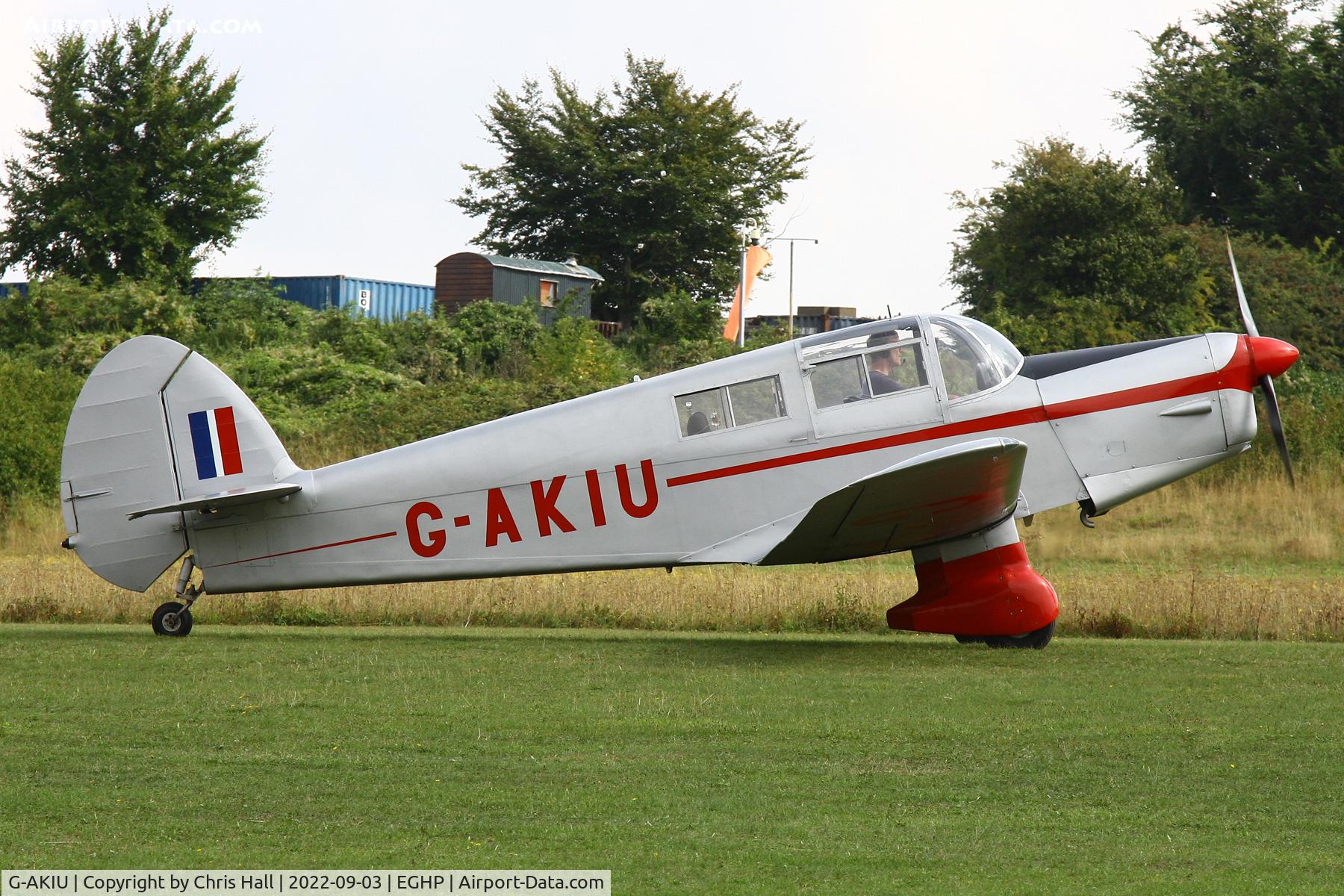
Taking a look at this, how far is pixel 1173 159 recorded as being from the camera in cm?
3578

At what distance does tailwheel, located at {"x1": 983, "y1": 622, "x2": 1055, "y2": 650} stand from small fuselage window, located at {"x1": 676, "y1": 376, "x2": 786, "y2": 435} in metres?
2.24

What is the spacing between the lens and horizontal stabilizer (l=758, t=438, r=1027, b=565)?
26.0 ft

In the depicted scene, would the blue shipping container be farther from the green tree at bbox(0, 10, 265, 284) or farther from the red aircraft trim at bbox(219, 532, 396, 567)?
the red aircraft trim at bbox(219, 532, 396, 567)

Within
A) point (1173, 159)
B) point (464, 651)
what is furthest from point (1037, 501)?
point (1173, 159)

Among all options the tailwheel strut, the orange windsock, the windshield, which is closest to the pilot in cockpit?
the windshield

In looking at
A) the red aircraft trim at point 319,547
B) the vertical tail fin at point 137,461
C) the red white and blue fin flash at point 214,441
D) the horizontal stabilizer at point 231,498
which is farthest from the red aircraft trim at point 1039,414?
the vertical tail fin at point 137,461

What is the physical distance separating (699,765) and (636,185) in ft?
117

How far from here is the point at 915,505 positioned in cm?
854

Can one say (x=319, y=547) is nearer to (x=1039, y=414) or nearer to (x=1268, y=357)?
(x=1039, y=414)

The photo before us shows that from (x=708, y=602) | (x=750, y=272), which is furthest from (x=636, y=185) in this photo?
(x=708, y=602)

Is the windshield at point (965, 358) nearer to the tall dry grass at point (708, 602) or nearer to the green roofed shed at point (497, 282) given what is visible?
the tall dry grass at point (708, 602)

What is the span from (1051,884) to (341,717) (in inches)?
152

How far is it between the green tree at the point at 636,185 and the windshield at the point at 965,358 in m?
29.6

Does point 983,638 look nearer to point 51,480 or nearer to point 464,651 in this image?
point 464,651
